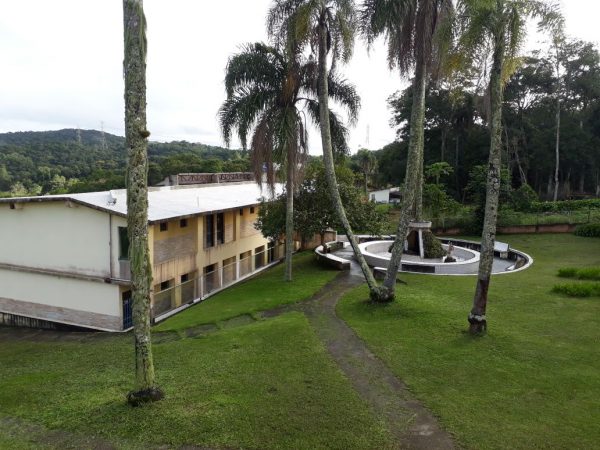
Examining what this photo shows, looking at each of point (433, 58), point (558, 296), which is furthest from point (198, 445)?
point (558, 296)

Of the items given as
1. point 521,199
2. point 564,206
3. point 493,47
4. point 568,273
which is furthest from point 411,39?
point 564,206

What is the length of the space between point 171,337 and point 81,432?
248 inches

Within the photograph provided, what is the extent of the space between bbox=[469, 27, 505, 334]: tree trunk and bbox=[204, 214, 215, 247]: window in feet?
44.6

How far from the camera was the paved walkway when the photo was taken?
24.7 feet

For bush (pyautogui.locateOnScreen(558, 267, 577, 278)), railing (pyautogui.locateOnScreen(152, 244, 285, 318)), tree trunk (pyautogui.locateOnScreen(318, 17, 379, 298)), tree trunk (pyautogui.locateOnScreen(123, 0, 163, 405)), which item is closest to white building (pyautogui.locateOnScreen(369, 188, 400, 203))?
railing (pyautogui.locateOnScreen(152, 244, 285, 318))

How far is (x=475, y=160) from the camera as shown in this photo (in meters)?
48.2

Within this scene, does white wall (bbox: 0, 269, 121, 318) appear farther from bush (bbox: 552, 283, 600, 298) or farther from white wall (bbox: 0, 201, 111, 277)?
bush (bbox: 552, 283, 600, 298)

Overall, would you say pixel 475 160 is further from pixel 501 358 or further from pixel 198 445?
pixel 198 445

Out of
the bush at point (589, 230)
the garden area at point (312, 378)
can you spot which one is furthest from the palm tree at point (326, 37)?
the bush at point (589, 230)

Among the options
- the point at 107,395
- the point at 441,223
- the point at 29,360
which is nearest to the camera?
the point at 107,395

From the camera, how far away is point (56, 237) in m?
18.3

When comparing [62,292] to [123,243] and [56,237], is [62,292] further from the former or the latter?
[123,243]

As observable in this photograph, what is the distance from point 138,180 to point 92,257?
35.1 feet

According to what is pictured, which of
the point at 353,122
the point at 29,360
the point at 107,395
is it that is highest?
the point at 353,122
